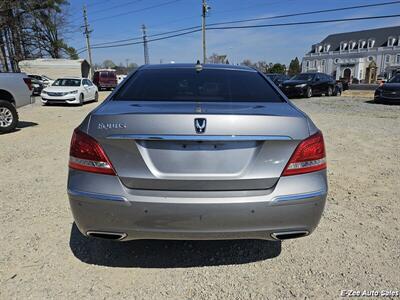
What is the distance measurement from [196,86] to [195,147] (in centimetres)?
99

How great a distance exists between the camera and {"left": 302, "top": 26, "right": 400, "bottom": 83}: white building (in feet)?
264

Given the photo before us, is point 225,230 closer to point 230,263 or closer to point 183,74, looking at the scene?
point 230,263

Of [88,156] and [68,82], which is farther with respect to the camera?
[68,82]

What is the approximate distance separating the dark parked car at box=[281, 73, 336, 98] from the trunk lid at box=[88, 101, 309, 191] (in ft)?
59.4

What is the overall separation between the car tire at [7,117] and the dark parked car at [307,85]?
15.2 metres

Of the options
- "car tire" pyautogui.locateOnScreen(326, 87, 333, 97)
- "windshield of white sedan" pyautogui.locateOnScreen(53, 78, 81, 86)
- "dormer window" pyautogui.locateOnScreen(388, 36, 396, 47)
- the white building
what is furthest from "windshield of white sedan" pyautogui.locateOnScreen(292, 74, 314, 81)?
"dormer window" pyautogui.locateOnScreen(388, 36, 396, 47)

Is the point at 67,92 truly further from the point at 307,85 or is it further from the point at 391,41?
the point at 391,41

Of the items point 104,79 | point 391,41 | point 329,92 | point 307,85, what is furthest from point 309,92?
point 391,41

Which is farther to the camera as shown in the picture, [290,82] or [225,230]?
[290,82]

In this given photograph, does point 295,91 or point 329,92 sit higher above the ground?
point 295,91

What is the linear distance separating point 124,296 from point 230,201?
1030 millimetres

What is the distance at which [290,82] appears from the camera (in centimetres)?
1934

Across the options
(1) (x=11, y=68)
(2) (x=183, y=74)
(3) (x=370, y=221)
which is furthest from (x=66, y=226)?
(1) (x=11, y=68)

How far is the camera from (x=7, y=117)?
7.95 m
